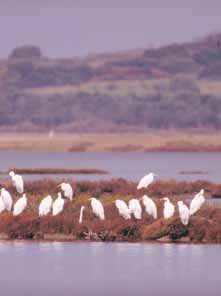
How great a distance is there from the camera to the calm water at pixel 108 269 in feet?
78.2

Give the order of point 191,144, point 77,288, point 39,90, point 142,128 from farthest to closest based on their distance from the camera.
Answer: point 39,90 < point 142,128 < point 191,144 < point 77,288

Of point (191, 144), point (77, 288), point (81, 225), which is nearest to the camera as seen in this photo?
point (77, 288)

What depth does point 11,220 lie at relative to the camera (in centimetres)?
2978

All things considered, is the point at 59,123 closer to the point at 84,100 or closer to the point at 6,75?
the point at 84,100

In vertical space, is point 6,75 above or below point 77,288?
above

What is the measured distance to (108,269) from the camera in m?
26.0

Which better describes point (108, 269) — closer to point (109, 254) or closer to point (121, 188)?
point (109, 254)

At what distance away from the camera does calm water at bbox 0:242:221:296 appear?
78.2 ft

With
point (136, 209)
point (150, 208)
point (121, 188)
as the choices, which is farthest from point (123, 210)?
point (121, 188)

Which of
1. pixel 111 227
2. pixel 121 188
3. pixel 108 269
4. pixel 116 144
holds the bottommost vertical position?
pixel 108 269

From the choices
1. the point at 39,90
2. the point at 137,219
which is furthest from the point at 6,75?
the point at 137,219

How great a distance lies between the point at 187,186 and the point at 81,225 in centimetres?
1303

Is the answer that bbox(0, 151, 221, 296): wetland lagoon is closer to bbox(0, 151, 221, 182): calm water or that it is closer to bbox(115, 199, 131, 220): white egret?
bbox(115, 199, 131, 220): white egret

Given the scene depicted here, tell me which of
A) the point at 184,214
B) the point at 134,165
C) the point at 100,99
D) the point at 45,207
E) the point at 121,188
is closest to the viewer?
the point at 184,214
